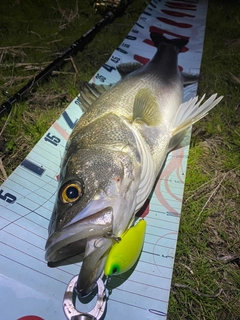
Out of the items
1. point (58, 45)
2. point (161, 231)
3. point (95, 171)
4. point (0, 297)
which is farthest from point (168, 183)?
point (58, 45)

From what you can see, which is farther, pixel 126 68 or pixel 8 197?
pixel 126 68

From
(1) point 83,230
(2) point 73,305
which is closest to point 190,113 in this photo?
(1) point 83,230

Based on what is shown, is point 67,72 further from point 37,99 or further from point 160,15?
point 160,15

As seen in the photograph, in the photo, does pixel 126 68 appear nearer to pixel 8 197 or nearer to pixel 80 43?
pixel 80 43

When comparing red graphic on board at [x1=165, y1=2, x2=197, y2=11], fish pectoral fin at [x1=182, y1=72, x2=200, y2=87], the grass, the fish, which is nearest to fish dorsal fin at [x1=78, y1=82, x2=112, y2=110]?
the fish

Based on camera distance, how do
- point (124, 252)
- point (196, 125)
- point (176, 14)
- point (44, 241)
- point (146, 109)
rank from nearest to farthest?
point (124, 252) → point (44, 241) → point (146, 109) → point (196, 125) → point (176, 14)

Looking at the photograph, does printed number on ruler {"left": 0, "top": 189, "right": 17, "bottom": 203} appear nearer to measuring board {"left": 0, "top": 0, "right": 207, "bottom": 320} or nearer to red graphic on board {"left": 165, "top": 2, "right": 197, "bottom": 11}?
measuring board {"left": 0, "top": 0, "right": 207, "bottom": 320}

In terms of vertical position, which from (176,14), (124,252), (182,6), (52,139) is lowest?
(124,252)
